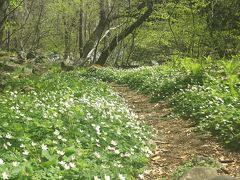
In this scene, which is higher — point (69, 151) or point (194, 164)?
point (69, 151)

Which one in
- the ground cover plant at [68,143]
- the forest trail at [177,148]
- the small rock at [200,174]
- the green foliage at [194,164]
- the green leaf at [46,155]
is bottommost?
the forest trail at [177,148]

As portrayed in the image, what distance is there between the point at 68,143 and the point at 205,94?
640 centimetres

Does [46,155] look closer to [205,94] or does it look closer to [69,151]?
[69,151]

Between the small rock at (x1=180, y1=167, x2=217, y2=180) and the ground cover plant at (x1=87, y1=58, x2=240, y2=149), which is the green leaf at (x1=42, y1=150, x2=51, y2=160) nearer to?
the small rock at (x1=180, y1=167, x2=217, y2=180)

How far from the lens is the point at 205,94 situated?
38.2 ft

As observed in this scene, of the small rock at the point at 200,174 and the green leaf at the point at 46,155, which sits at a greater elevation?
the green leaf at the point at 46,155

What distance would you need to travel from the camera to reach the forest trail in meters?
7.21

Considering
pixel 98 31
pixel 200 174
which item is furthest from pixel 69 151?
pixel 98 31

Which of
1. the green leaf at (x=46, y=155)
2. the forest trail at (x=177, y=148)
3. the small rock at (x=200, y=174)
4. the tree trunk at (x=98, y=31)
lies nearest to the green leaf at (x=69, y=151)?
the green leaf at (x=46, y=155)

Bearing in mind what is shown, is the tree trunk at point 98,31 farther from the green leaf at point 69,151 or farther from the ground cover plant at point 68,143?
the green leaf at point 69,151

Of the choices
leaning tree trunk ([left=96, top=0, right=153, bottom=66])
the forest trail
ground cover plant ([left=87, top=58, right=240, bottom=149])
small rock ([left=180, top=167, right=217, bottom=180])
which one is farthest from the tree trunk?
small rock ([left=180, top=167, right=217, bottom=180])

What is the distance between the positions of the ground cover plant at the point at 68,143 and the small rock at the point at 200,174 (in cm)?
84

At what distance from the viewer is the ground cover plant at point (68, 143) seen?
5125 mm

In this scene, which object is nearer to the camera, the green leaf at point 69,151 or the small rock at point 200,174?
the green leaf at point 69,151
